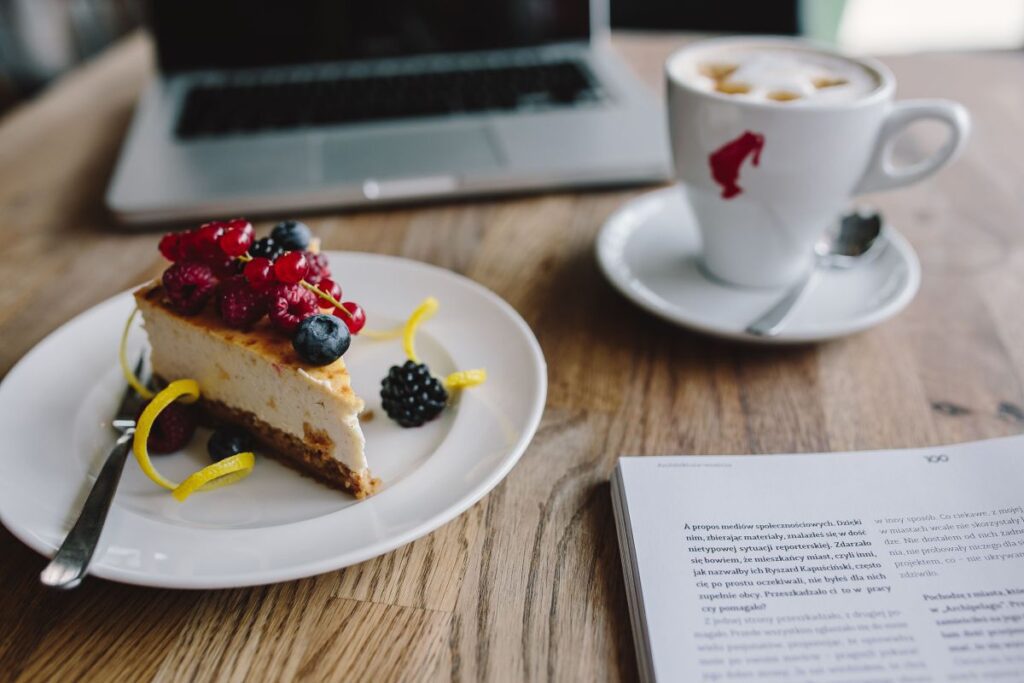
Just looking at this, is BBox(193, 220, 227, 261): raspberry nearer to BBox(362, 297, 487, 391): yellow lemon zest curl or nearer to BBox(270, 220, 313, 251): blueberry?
BBox(270, 220, 313, 251): blueberry

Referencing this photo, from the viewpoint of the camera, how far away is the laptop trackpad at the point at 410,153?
126cm

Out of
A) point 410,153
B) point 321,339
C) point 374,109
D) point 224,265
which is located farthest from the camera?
point 374,109

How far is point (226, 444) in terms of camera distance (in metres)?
0.78

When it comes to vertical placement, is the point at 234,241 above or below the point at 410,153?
above

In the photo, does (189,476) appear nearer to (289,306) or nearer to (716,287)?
(289,306)

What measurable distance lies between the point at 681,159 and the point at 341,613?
0.67m

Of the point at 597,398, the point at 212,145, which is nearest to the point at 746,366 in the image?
the point at 597,398

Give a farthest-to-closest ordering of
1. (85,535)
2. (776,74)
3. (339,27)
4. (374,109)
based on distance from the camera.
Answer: (339,27)
(374,109)
(776,74)
(85,535)

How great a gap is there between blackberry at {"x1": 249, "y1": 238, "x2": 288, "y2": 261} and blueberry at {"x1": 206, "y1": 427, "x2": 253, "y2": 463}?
0.19 m

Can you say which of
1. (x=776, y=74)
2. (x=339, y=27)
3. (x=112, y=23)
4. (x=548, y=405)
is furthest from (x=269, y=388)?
(x=112, y=23)

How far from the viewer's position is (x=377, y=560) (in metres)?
0.70

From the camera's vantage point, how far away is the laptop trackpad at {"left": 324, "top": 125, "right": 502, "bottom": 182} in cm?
126

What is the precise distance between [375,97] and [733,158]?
0.79 meters

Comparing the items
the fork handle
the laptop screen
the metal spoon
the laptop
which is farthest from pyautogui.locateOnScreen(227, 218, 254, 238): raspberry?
the laptop screen
